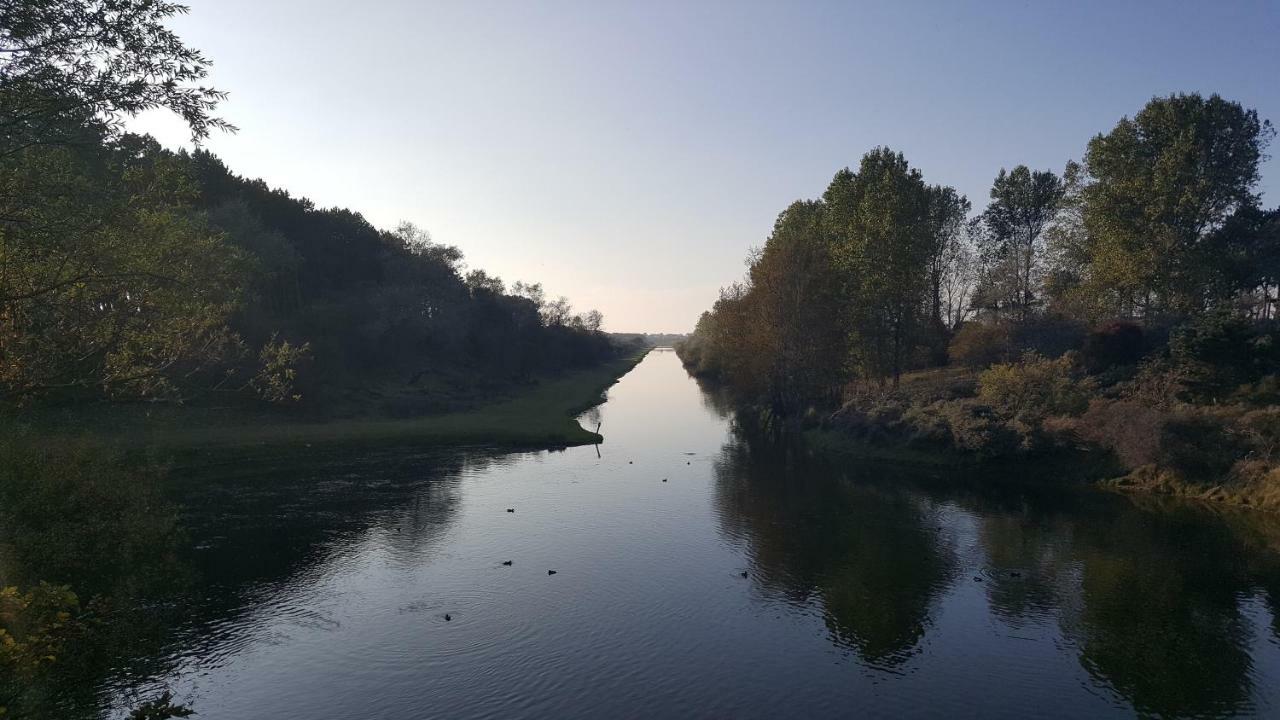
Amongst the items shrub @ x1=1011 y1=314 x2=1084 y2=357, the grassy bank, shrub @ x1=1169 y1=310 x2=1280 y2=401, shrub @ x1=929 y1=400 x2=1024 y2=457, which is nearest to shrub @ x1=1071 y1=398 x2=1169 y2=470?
shrub @ x1=929 y1=400 x2=1024 y2=457

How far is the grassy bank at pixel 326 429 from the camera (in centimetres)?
5856

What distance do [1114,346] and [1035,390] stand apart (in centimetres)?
1079

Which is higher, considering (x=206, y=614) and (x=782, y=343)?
(x=782, y=343)

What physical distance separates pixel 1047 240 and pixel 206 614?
92741mm

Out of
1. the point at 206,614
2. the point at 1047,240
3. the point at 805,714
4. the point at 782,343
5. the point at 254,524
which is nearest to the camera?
the point at 805,714

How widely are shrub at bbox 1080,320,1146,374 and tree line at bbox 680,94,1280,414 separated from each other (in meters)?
2.49

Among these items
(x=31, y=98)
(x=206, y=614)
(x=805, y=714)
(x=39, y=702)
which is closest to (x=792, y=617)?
(x=805, y=714)

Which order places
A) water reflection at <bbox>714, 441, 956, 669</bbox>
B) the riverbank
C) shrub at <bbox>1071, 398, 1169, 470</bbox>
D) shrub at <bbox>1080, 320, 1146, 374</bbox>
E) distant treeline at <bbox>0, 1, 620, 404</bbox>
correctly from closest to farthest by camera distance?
1. distant treeline at <bbox>0, 1, 620, 404</bbox>
2. water reflection at <bbox>714, 441, 956, 669</bbox>
3. the riverbank
4. shrub at <bbox>1071, 398, 1169, 470</bbox>
5. shrub at <bbox>1080, 320, 1146, 374</bbox>

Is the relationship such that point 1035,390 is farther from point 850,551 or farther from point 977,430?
point 850,551

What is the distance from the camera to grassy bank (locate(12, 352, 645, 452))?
58.6 m

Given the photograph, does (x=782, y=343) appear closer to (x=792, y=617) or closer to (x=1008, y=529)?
(x=1008, y=529)

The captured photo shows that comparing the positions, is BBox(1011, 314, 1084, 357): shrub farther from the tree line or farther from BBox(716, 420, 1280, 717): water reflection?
BBox(716, 420, 1280, 717): water reflection

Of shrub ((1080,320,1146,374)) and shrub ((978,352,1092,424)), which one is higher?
shrub ((1080,320,1146,374))

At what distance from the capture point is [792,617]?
2844cm
